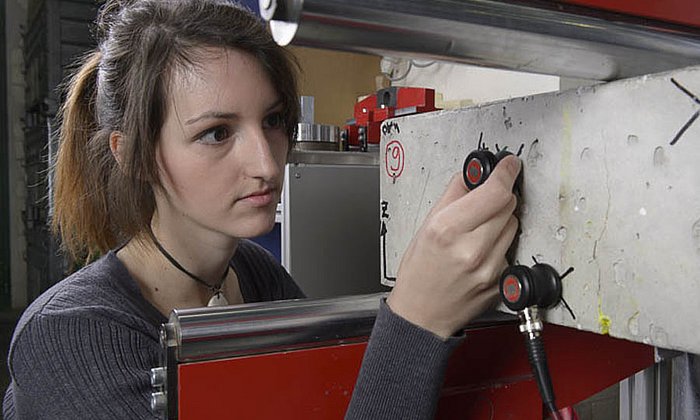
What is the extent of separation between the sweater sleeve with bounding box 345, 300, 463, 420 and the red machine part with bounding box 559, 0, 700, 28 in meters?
0.28

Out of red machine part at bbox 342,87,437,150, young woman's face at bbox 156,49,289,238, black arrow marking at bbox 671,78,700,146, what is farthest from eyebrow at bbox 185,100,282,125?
red machine part at bbox 342,87,437,150

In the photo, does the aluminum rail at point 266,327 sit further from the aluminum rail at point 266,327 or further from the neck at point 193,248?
the neck at point 193,248

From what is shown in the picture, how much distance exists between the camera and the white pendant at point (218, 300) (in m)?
0.95

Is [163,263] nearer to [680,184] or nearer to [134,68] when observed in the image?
[134,68]

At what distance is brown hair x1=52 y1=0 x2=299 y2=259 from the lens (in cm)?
83

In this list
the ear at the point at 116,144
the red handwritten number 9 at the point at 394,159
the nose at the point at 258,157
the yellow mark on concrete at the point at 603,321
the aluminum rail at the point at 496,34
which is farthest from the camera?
the ear at the point at 116,144

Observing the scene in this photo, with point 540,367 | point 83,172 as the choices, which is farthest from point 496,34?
point 83,172

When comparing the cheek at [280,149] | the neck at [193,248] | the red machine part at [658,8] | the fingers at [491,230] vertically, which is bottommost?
the neck at [193,248]

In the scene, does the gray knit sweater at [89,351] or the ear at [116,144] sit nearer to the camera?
the gray knit sweater at [89,351]

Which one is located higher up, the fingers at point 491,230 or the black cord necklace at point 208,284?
the fingers at point 491,230

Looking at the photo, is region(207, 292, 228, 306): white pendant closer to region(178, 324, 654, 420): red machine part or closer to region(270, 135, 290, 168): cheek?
region(270, 135, 290, 168): cheek

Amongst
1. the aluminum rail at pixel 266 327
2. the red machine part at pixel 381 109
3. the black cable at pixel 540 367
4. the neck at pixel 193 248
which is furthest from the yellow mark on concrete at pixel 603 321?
the red machine part at pixel 381 109

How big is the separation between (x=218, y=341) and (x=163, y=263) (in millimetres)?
458

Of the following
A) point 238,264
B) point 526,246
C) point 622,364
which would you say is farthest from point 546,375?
point 238,264
